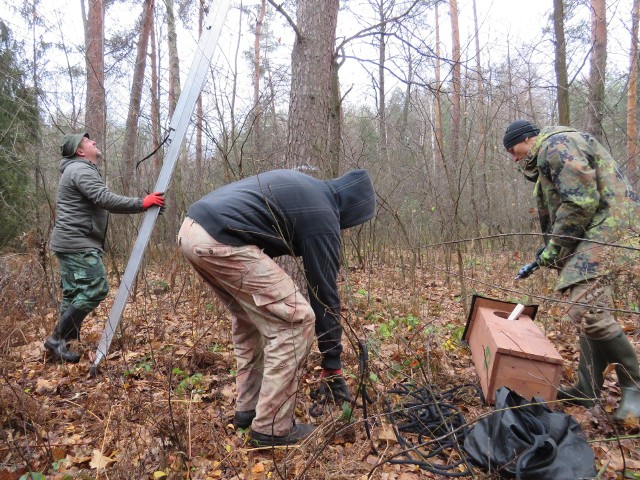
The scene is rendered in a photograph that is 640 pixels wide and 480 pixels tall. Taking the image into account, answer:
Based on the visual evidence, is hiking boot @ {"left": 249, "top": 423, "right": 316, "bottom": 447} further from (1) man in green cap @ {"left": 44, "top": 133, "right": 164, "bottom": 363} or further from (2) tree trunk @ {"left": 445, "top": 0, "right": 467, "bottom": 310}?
(1) man in green cap @ {"left": 44, "top": 133, "right": 164, "bottom": 363}

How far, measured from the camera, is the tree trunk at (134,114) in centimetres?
638

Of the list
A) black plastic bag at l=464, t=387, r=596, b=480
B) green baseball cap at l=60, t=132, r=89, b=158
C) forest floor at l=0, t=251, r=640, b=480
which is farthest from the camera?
green baseball cap at l=60, t=132, r=89, b=158

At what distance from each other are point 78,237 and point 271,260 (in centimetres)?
214

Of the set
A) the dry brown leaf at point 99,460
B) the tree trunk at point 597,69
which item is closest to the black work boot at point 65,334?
the dry brown leaf at point 99,460

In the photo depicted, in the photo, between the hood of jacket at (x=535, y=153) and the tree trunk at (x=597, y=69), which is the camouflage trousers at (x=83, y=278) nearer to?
the hood of jacket at (x=535, y=153)

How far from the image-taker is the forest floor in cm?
209

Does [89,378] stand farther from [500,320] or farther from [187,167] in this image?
[187,167]

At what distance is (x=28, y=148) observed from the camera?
6648mm

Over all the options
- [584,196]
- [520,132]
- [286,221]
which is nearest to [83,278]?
[286,221]

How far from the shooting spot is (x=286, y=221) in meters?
2.24

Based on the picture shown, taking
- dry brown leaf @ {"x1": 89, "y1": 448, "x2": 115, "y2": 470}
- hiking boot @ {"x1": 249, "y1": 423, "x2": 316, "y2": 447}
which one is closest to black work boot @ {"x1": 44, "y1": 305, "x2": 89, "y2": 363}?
dry brown leaf @ {"x1": 89, "y1": 448, "x2": 115, "y2": 470}

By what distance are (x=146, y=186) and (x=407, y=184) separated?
4.48 meters

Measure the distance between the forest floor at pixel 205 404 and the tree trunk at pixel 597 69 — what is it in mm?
3291

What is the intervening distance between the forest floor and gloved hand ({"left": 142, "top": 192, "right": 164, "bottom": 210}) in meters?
1.10
